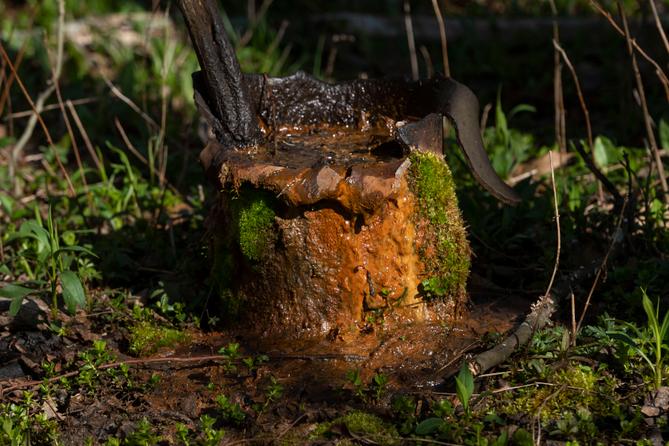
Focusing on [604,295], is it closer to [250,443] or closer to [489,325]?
[489,325]

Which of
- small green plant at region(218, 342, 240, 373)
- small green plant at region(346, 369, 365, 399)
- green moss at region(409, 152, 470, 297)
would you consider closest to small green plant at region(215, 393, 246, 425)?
small green plant at region(218, 342, 240, 373)

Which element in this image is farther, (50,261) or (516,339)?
(50,261)

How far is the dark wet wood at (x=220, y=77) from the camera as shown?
3242 millimetres

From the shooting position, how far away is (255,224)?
3.11m

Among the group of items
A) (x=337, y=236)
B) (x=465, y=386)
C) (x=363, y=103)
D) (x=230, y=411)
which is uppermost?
(x=363, y=103)

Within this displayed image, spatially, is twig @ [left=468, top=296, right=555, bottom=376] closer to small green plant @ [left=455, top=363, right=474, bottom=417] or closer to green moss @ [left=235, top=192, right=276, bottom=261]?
small green plant @ [left=455, top=363, right=474, bottom=417]

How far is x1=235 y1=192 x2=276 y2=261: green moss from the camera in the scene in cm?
308

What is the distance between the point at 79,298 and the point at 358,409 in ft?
3.89

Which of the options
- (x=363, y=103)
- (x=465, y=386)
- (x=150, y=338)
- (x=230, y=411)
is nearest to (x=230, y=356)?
(x=230, y=411)

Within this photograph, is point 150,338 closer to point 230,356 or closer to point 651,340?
point 230,356

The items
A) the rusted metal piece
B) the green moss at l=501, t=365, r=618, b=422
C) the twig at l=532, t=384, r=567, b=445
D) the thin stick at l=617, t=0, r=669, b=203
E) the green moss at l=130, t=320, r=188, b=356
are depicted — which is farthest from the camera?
the thin stick at l=617, t=0, r=669, b=203

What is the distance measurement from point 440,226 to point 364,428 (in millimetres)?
861

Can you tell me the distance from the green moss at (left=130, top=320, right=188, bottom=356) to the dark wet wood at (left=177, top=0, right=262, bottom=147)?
0.77m

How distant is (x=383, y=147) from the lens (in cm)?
339
